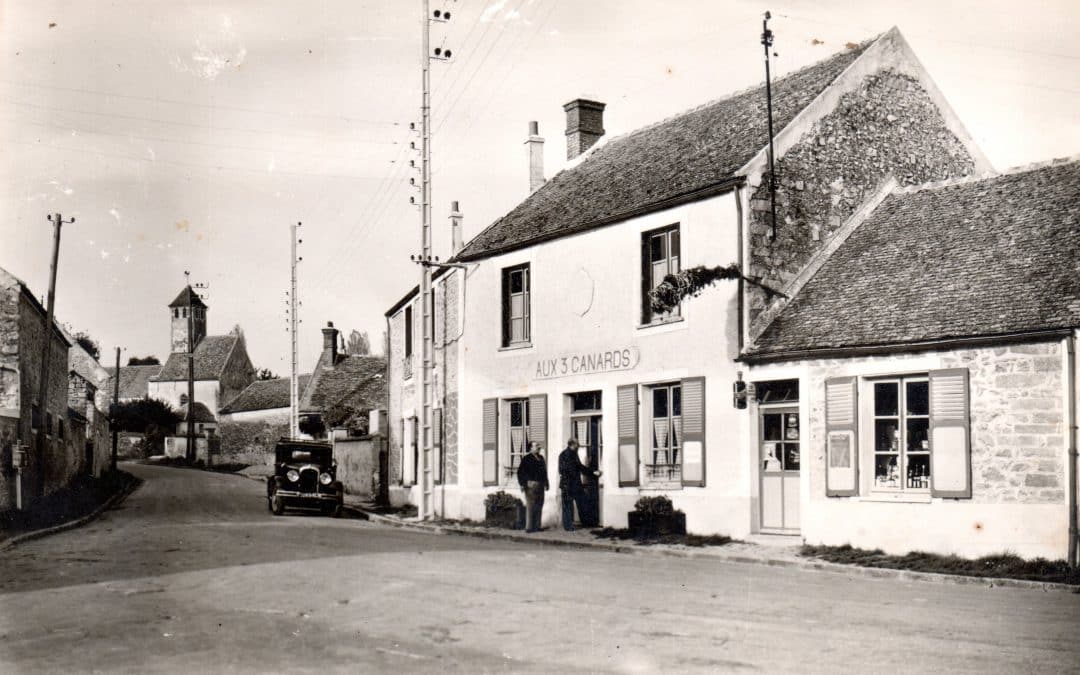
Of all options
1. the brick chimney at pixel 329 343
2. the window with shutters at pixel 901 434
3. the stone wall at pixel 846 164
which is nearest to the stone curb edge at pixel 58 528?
the stone wall at pixel 846 164

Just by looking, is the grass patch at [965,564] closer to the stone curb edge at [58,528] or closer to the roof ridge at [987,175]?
the roof ridge at [987,175]

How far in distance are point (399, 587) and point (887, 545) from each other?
7.63 m

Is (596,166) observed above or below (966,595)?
above

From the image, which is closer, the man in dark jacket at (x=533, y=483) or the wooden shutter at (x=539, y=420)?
the man in dark jacket at (x=533, y=483)

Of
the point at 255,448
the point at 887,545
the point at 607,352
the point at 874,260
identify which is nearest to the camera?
the point at 887,545

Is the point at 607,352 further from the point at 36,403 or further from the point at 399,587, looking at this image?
the point at 36,403

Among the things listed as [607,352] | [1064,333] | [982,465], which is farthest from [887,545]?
[607,352]

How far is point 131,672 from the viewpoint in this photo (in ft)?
25.6

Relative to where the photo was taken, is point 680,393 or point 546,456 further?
point 546,456

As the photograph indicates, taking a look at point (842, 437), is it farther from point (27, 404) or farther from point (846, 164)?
point (27, 404)

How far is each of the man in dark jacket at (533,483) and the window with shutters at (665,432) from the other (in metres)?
1.95

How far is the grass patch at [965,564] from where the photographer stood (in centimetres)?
1392

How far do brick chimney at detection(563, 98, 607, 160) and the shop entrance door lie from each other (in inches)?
432

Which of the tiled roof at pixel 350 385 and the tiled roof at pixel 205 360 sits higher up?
the tiled roof at pixel 205 360
